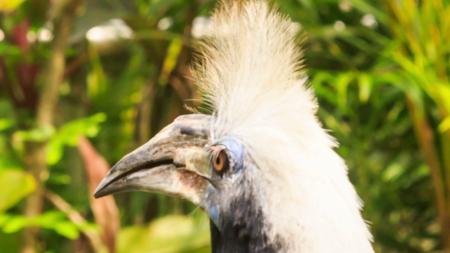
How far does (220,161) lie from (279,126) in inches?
4.4

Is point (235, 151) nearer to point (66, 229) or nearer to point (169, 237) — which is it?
point (66, 229)

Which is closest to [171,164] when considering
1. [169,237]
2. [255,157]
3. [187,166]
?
[187,166]

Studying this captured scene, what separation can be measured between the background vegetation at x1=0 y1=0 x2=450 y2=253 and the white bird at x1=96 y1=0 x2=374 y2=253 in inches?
35.6

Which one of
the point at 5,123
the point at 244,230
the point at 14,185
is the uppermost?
the point at 5,123

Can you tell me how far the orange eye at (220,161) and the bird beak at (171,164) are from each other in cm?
1

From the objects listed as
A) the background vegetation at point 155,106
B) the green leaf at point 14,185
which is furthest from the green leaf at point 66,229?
the green leaf at point 14,185

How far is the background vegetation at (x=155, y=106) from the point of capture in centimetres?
241

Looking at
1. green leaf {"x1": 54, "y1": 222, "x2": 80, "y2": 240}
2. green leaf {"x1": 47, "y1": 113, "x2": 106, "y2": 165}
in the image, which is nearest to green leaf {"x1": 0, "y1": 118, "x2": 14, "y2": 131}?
green leaf {"x1": 47, "y1": 113, "x2": 106, "y2": 165}

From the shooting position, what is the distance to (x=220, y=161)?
1.40 m

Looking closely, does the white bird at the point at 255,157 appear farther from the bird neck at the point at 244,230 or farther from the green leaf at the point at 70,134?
the green leaf at the point at 70,134

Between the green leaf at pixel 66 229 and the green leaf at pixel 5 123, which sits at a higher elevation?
the green leaf at pixel 5 123

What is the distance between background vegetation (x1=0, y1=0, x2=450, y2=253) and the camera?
2406 mm

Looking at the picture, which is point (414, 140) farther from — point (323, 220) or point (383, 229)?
point (323, 220)

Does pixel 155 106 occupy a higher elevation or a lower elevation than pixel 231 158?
higher
